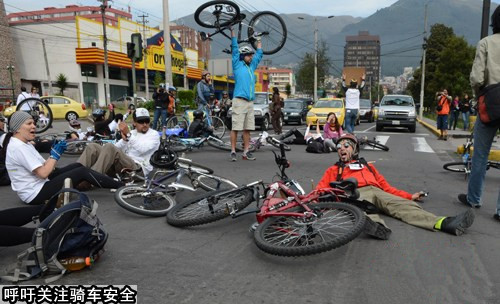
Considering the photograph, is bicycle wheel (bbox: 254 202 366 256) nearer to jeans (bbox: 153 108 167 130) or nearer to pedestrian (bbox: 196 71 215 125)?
pedestrian (bbox: 196 71 215 125)

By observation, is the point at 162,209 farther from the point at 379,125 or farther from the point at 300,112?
the point at 300,112

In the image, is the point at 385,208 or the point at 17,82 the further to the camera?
the point at 17,82

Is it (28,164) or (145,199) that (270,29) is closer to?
(145,199)

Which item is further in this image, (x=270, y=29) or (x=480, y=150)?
(x=270, y=29)

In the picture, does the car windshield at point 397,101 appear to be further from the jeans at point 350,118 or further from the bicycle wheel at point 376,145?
the bicycle wheel at point 376,145

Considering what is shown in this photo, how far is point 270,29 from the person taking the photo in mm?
9922

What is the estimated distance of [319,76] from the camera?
53.4m

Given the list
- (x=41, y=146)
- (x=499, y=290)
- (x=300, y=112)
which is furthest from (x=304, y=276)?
(x=300, y=112)

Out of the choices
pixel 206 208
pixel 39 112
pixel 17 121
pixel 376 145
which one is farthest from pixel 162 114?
pixel 206 208

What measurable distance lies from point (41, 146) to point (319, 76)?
48938 mm

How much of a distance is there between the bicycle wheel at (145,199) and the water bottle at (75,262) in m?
1.48

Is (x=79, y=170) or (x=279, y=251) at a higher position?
→ (x=79, y=170)

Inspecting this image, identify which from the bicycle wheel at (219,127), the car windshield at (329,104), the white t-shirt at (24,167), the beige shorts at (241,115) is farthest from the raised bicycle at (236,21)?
the car windshield at (329,104)

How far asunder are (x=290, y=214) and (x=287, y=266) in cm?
47
